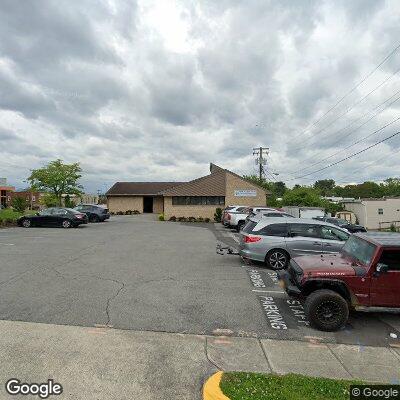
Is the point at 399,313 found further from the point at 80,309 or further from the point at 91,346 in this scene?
the point at 80,309

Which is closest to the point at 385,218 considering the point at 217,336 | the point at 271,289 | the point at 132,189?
the point at 132,189

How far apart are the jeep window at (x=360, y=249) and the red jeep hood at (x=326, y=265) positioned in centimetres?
19

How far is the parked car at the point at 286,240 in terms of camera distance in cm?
1038

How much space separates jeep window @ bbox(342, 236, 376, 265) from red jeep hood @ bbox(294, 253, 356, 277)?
19 cm

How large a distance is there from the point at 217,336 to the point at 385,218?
38720 millimetres

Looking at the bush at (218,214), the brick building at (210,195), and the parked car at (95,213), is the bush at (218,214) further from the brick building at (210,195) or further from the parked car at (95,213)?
the parked car at (95,213)

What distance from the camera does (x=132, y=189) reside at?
49.1 metres

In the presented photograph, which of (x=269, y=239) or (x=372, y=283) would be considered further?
(x=269, y=239)

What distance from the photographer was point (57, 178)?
4259 centimetres

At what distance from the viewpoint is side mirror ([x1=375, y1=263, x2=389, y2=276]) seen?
5.84 meters

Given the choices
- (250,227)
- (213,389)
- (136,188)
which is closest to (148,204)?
(136,188)

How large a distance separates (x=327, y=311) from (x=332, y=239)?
205 inches

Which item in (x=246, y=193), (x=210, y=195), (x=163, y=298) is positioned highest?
(x=246, y=193)

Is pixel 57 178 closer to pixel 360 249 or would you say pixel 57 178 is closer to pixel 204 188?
pixel 204 188
